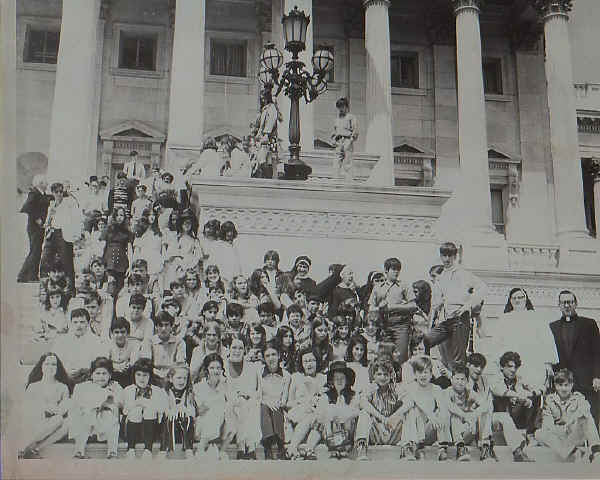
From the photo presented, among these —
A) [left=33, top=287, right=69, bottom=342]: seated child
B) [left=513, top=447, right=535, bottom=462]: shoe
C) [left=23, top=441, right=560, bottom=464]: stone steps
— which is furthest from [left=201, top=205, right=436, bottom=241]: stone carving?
[left=513, top=447, right=535, bottom=462]: shoe

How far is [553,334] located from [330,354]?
195 cm

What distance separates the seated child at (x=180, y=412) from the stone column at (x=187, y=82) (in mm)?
2186

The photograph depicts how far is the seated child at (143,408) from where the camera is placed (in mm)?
6625

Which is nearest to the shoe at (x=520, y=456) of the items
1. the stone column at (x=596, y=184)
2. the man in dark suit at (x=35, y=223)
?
the stone column at (x=596, y=184)

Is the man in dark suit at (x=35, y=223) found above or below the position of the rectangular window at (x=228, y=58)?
below

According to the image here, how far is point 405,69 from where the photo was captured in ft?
32.3

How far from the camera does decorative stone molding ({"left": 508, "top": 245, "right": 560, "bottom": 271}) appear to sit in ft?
25.2

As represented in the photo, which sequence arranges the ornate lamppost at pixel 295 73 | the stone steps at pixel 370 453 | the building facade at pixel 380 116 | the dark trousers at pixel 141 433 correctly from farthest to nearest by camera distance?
1. the ornate lamppost at pixel 295 73
2. the building facade at pixel 380 116
3. the dark trousers at pixel 141 433
4. the stone steps at pixel 370 453

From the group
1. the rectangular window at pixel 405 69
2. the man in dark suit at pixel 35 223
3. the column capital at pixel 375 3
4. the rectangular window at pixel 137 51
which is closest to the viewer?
the man in dark suit at pixel 35 223

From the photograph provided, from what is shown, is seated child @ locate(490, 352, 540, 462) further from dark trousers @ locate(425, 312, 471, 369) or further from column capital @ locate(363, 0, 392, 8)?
column capital @ locate(363, 0, 392, 8)

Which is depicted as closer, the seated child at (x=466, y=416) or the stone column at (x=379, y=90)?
the seated child at (x=466, y=416)

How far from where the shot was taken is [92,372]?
22.0 ft

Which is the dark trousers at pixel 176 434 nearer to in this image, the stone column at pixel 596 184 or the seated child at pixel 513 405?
the seated child at pixel 513 405

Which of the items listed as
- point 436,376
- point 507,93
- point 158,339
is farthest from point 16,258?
point 507,93
